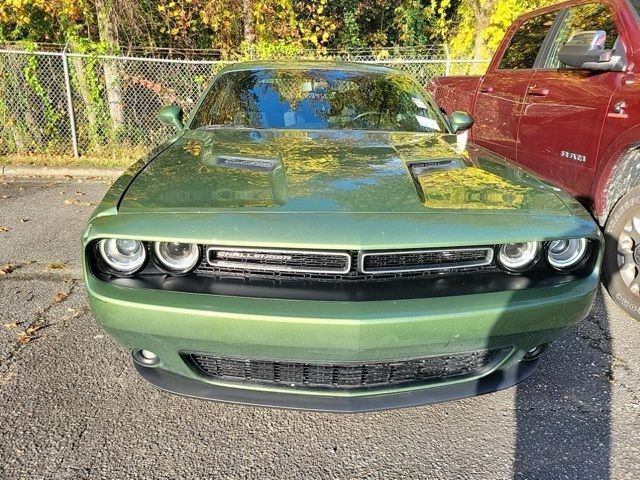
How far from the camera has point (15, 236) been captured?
490 centimetres

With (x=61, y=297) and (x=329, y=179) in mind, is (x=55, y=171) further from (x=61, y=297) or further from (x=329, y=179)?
(x=329, y=179)

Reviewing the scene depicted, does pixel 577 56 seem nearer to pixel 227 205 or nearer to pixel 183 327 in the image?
pixel 227 205

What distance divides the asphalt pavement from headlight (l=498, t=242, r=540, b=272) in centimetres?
78

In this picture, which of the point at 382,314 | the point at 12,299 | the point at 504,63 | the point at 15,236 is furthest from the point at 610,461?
the point at 15,236

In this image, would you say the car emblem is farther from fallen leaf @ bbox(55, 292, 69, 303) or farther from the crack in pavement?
fallen leaf @ bbox(55, 292, 69, 303)

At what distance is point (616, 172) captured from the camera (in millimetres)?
3443

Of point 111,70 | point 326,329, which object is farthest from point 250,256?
point 111,70

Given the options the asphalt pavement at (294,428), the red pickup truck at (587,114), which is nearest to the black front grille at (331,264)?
the asphalt pavement at (294,428)

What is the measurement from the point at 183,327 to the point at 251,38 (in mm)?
8924

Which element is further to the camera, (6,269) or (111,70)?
(111,70)

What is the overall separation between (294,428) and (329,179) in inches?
44.9

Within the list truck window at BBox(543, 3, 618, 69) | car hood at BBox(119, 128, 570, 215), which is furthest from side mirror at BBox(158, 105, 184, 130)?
truck window at BBox(543, 3, 618, 69)

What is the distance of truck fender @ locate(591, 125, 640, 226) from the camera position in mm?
3305

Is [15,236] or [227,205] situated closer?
[227,205]
